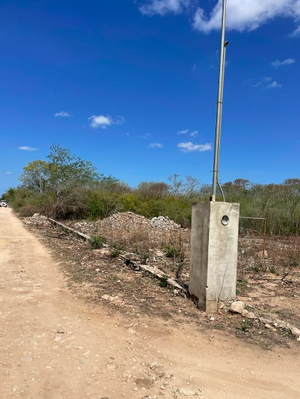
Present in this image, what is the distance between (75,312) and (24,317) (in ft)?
2.44

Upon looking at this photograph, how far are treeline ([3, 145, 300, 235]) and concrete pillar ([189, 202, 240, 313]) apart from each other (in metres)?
11.9

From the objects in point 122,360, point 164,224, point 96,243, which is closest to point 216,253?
point 122,360

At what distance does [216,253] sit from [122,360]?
2.14m

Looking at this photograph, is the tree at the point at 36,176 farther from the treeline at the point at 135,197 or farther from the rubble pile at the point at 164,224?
the rubble pile at the point at 164,224

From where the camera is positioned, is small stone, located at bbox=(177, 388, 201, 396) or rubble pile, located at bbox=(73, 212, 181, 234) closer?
small stone, located at bbox=(177, 388, 201, 396)

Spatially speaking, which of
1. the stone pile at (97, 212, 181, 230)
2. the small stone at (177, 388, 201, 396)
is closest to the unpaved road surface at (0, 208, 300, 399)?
the small stone at (177, 388, 201, 396)

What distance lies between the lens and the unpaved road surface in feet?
8.77

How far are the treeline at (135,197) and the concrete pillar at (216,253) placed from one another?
11.9 meters

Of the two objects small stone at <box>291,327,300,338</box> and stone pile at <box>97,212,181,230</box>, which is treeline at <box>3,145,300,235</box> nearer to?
stone pile at <box>97,212,181,230</box>

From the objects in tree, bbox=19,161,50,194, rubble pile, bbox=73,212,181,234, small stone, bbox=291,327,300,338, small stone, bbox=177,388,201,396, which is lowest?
small stone, bbox=177,388,201,396

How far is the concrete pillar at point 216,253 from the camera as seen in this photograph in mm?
4477

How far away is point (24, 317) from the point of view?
422 centimetres

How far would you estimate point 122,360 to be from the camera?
3150 millimetres

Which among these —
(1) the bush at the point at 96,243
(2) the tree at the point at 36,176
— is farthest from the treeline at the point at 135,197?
(1) the bush at the point at 96,243
